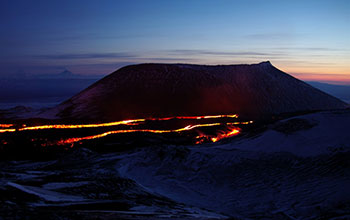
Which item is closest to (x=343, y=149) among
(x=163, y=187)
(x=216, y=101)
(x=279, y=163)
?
(x=279, y=163)

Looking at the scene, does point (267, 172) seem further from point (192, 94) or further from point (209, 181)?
point (192, 94)

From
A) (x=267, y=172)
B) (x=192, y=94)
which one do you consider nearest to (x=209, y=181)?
(x=267, y=172)

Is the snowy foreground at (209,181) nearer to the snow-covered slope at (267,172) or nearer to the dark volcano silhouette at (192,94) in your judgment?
the snow-covered slope at (267,172)

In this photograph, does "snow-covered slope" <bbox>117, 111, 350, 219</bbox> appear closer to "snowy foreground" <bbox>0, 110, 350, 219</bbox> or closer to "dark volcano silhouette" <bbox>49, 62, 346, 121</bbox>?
"snowy foreground" <bbox>0, 110, 350, 219</bbox>

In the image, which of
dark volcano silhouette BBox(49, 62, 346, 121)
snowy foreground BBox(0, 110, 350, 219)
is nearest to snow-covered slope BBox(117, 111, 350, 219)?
snowy foreground BBox(0, 110, 350, 219)

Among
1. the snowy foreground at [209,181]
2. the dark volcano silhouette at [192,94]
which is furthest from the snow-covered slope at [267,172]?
the dark volcano silhouette at [192,94]

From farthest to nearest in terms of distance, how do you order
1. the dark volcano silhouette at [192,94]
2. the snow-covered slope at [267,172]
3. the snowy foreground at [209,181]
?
1. the dark volcano silhouette at [192,94]
2. the snow-covered slope at [267,172]
3. the snowy foreground at [209,181]

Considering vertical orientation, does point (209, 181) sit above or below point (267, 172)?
below
